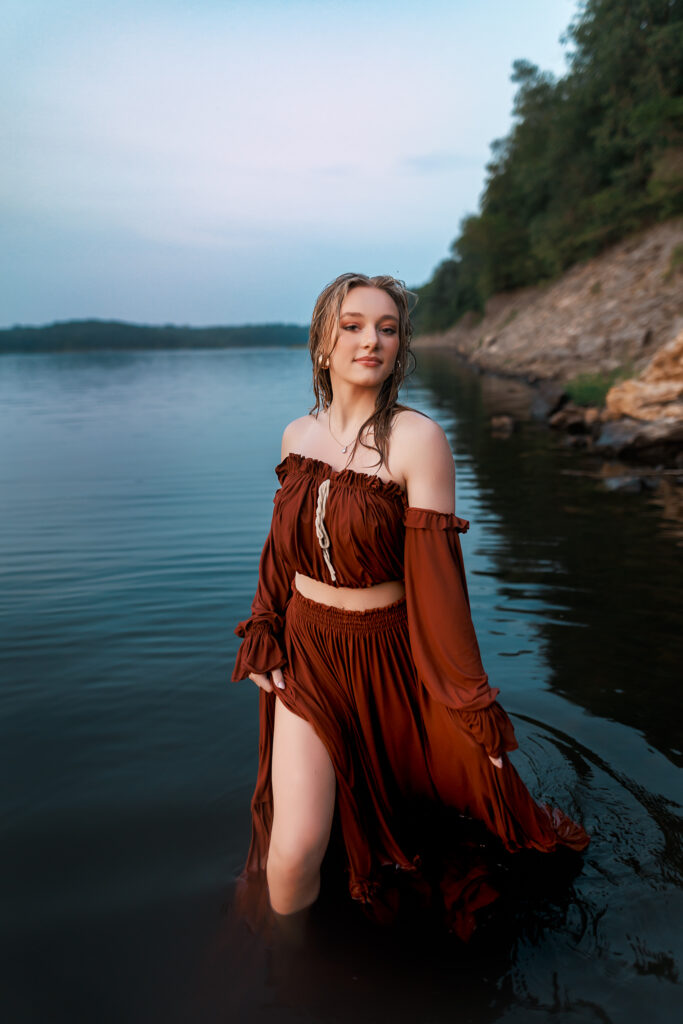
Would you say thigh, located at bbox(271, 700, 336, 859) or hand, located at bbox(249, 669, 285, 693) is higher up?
hand, located at bbox(249, 669, 285, 693)

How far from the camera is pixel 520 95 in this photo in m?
52.5

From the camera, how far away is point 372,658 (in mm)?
2725

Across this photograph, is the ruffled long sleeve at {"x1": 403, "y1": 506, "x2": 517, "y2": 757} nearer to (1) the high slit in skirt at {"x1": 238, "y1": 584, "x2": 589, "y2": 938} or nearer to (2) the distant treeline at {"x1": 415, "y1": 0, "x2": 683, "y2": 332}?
(1) the high slit in skirt at {"x1": 238, "y1": 584, "x2": 589, "y2": 938}

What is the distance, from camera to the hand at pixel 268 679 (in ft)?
9.18

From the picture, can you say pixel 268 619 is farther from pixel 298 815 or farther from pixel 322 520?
pixel 298 815

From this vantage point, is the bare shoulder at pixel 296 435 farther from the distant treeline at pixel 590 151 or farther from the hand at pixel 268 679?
the distant treeline at pixel 590 151

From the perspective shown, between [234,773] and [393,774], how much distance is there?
4.56 feet

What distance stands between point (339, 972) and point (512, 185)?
61132 mm

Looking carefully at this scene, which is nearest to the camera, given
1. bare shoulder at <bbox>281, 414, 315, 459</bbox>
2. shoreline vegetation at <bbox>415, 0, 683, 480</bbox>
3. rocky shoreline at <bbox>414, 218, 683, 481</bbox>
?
bare shoulder at <bbox>281, 414, 315, 459</bbox>

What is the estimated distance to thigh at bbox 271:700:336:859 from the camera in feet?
8.30

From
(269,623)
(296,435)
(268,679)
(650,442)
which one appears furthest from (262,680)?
(650,442)

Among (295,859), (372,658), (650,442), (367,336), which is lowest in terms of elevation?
(650,442)

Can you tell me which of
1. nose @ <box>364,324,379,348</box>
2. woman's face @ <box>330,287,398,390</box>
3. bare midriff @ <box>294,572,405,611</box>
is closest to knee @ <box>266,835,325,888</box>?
bare midriff @ <box>294,572,405,611</box>

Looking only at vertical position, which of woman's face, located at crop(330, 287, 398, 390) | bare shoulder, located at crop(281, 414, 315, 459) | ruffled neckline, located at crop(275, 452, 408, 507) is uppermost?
woman's face, located at crop(330, 287, 398, 390)
